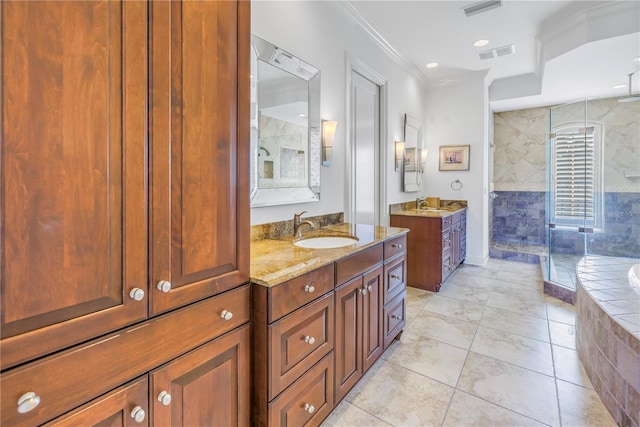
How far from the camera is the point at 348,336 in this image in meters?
1.68

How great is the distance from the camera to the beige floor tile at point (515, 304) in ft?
9.78

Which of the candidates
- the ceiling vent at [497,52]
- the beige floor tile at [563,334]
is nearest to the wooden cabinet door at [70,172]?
the beige floor tile at [563,334]

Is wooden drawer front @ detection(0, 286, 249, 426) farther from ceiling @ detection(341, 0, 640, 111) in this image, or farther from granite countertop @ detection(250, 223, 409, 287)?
ceiling @ detection(341, 0, 640, 111)

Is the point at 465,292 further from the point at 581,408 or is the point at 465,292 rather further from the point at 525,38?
the point at 525,38

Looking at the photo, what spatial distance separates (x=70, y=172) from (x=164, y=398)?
0.67 m

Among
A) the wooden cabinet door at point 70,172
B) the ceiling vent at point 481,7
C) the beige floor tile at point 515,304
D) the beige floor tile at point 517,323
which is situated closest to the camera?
the wooden cabinet door at point 70,172

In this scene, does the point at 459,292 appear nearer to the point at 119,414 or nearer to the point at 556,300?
the point at 556,300

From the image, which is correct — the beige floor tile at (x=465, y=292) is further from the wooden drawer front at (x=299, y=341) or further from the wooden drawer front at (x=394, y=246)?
the wooden drawer front at (x=299, y=341)

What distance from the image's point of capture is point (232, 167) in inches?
42.5

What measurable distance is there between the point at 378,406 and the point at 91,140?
181 cm

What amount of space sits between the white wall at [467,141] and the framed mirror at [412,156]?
427 millimetres

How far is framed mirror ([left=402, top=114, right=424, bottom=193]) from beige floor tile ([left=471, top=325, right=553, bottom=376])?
6.66 ft

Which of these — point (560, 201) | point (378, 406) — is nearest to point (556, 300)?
point (560, 201)

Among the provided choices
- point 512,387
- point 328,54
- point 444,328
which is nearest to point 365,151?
point 328,54
